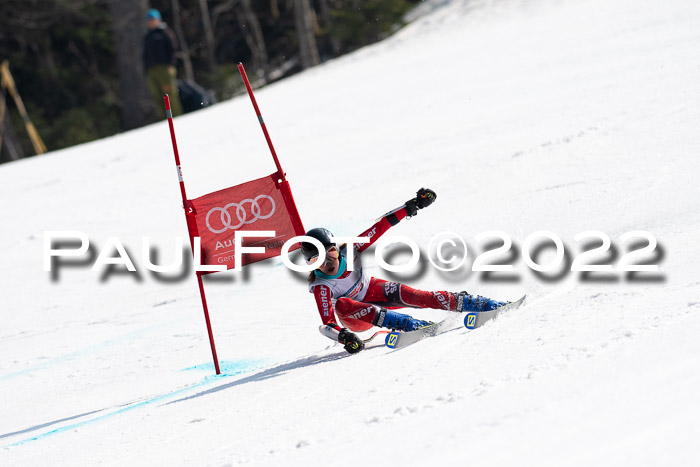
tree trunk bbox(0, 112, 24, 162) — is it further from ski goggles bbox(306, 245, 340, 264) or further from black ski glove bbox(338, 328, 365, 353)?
black ski glove bbox(338, 328, 365, 353)

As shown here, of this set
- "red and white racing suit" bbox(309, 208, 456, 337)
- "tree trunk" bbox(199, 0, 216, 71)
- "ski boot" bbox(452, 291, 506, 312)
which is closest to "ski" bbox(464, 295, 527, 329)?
"ski boot" bbox(452, 291, 506, 312)

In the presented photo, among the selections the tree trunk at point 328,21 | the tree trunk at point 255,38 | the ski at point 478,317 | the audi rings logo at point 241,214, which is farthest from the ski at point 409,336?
the tree trunk at point 255,38

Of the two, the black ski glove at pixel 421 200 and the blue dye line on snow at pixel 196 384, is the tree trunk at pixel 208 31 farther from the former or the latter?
the black ski glove at pixel 421 200

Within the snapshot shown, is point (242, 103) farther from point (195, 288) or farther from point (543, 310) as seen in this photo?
point (543, 310)

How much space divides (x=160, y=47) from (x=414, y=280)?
8.81 metres

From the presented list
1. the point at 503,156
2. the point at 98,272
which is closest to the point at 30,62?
the point at 98,272

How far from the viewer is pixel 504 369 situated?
417 cm

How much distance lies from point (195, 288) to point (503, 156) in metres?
3.99

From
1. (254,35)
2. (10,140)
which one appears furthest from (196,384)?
(254,35)

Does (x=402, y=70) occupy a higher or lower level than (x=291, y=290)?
higher

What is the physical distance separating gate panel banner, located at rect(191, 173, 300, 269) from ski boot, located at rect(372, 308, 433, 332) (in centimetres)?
115

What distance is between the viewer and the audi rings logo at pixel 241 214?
6.57 m

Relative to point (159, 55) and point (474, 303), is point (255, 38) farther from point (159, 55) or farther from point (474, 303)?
point (474, 303)

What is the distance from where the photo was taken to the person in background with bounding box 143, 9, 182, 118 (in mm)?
14555
